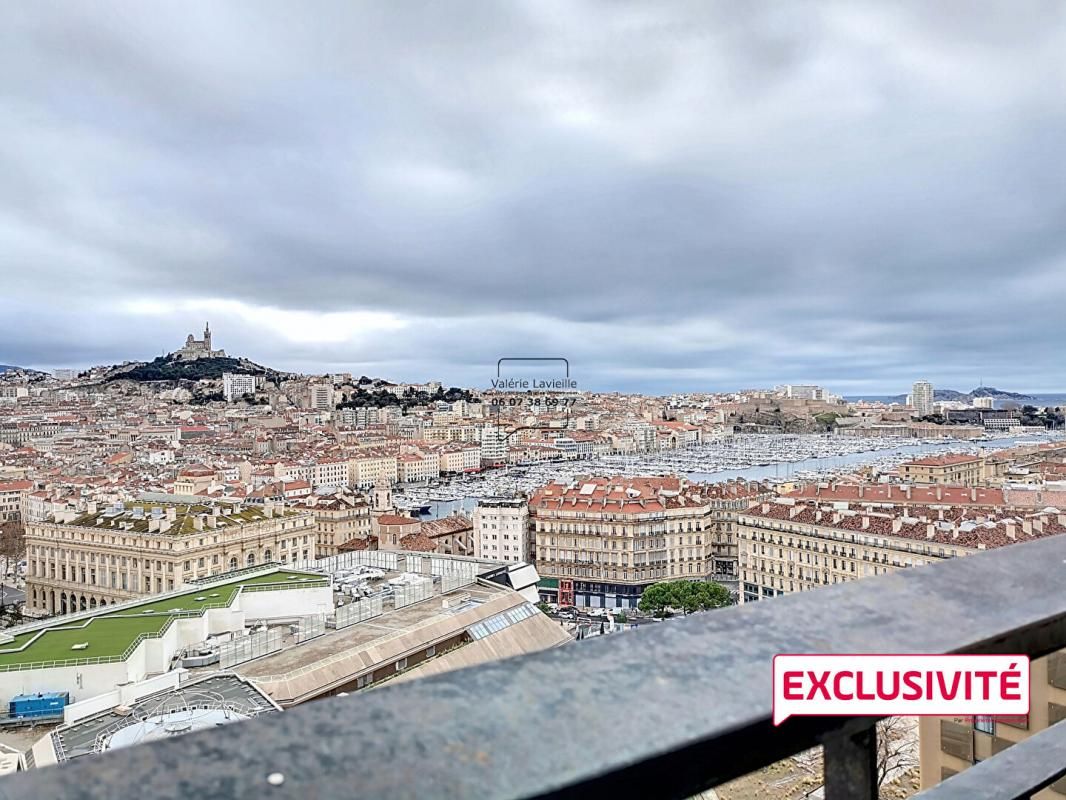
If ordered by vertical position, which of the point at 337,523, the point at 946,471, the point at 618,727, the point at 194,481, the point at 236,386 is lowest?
the point at 337,523

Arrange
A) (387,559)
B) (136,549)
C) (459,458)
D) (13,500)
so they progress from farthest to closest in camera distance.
Result: (459,458) → (13,500) → (136,549) → (387,559)

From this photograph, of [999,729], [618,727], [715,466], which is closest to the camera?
[618,727]

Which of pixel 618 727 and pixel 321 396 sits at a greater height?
pixel 321 396

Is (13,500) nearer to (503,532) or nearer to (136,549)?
(136,549)

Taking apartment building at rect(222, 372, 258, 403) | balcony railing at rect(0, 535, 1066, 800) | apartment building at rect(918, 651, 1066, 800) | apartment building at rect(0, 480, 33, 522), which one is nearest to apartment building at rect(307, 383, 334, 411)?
apartment building at rect(222, 372, 258, 403)

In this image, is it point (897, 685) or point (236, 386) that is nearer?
point (897, 685)

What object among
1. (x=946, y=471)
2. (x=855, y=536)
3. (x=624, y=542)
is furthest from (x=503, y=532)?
(x=946, y=471)
